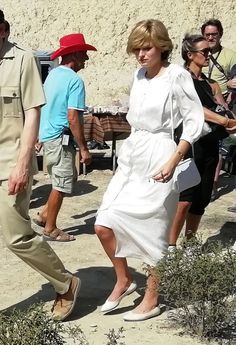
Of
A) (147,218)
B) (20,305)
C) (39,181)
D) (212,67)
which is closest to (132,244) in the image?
(147,218)

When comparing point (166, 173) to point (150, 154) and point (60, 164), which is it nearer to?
point (150, 154)

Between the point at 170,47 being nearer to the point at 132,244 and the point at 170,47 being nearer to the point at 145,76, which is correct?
the point at 145,76

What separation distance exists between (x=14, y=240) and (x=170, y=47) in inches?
58.7

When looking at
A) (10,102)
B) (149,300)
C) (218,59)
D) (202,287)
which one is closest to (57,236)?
(149,300)

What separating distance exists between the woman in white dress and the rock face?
14.9 metres

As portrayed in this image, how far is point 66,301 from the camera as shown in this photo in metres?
4.87

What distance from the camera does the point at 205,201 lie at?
19.7ft

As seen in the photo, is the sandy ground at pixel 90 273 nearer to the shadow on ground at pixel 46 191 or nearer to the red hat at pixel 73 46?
the shadow on ground at pixel 46 191

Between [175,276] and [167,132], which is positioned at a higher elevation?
[167,132]

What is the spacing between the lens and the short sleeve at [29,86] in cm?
451

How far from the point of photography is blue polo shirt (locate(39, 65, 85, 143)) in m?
6.45

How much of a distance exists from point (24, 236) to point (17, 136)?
59 cm

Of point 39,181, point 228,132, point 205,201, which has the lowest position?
point 39,181

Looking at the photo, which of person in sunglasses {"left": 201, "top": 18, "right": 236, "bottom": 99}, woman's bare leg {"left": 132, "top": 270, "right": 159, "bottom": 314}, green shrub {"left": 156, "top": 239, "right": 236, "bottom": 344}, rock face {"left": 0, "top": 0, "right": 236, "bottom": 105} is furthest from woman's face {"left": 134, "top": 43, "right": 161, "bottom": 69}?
rock face {"left": 0, "top": 0, "right": 236, "bottom": 105}
